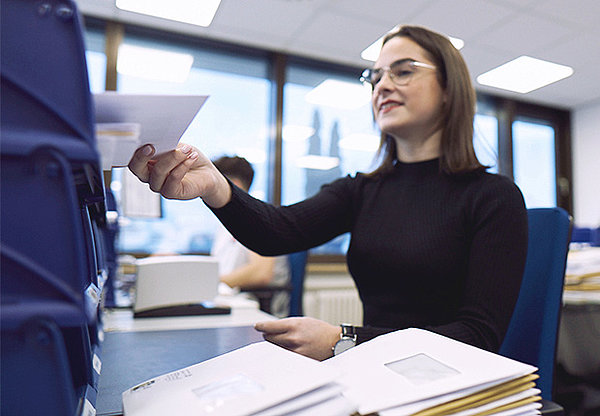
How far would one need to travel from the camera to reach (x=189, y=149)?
2.20 feet

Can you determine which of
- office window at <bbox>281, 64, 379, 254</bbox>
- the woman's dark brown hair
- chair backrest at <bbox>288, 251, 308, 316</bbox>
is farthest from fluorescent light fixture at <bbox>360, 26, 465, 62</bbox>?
the woman's dark brown hair

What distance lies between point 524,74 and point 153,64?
3.20 meters

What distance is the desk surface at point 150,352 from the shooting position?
0.60 meters

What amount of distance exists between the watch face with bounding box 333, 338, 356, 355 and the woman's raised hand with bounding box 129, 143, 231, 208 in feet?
1.13

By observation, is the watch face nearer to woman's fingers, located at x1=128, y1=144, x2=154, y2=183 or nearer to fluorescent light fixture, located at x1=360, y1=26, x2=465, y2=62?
woman's fingers, located at x1=128, y1=144, x2=154, y2=183

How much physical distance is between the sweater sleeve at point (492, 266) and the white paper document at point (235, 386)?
0.30 metres

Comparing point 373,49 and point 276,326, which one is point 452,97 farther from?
point 373,49

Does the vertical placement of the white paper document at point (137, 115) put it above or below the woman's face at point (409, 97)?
below

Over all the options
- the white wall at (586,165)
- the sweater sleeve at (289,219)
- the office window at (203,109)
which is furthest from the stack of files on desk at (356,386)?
the white wall at (586,165)

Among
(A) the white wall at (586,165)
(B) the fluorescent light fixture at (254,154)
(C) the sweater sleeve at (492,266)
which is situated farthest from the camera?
(A) the white wall at (586,165)


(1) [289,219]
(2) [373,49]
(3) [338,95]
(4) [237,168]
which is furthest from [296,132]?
(1) [289,219]

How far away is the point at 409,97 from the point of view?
1069 millimetres

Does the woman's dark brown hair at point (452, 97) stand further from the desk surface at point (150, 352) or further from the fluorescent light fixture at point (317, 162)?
the fluorescent light fixture at point (317, 162)

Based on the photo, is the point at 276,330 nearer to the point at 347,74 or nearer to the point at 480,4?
the point at 480,4
